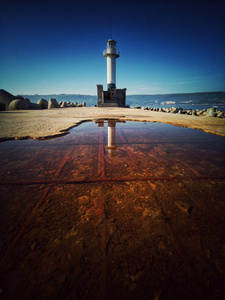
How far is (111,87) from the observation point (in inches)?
800

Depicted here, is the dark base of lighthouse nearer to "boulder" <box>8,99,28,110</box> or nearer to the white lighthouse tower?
the white lighthouse tower

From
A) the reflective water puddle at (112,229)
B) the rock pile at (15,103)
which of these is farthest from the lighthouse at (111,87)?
the reflective water puddle at (112,229)

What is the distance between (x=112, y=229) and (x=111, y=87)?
22.0 metres

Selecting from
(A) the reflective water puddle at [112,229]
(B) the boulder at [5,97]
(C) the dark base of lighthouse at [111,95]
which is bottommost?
(A) the reflective water puddle at [112,229]

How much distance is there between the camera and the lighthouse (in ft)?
60.5

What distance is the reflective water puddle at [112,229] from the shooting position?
0.52 metres

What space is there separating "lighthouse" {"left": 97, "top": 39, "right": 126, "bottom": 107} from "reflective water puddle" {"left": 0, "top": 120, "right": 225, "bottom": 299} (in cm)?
1678

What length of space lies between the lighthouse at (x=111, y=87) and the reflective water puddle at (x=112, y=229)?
55.1ft

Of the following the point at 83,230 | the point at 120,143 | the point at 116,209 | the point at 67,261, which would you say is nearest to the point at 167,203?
the point at 116,209

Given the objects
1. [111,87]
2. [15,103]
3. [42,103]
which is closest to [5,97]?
[15,103]

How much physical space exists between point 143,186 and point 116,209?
331 mm

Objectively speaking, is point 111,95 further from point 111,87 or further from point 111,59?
point 111,59

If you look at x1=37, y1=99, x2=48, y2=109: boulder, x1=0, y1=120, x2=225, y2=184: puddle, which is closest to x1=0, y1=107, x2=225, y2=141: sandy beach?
x1=0, y1=120, x2=225, y2=184: puddle

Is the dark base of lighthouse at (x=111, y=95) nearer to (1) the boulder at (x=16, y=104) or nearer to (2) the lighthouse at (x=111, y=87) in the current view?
(2) the lighthouse at (x=111, y=87)
